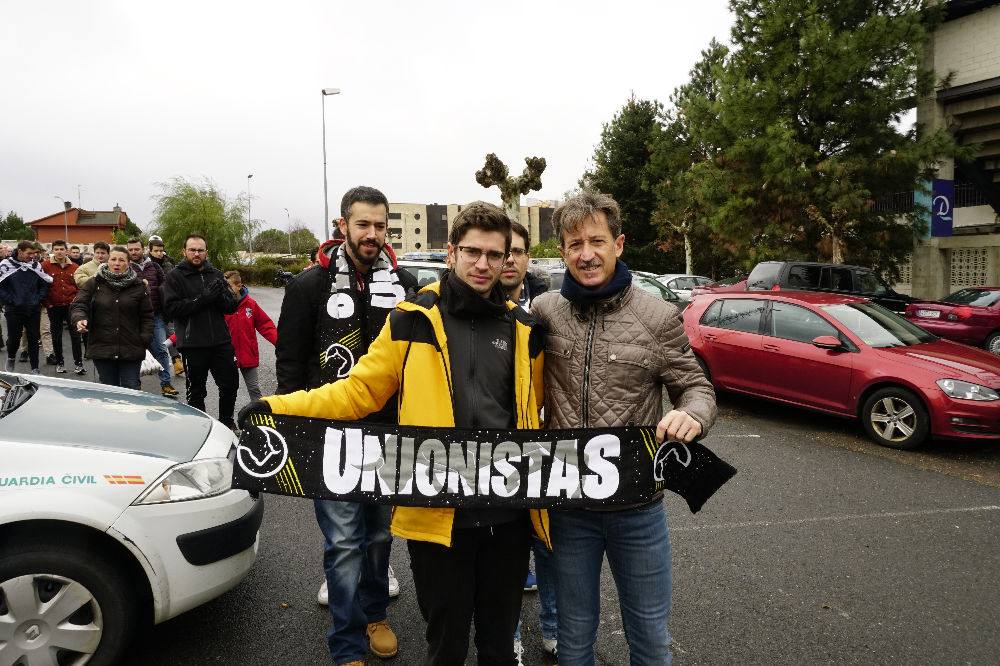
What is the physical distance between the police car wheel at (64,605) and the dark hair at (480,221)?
1.97m

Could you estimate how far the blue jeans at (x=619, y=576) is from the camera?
2.00 m

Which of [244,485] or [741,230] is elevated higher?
[741,230]

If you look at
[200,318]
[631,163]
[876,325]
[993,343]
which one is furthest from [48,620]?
[631,163]

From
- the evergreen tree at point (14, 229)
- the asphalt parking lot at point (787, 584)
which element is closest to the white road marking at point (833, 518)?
the asphalt parking lot at point (787, 584)

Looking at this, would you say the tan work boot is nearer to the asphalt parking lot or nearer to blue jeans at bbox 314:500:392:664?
the asphalt parking lot

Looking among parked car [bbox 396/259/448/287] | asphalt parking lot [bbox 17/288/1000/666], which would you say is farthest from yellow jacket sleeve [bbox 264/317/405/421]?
parked car [bbox 396/259/448/287]

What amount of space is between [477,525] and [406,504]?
11.1 inches

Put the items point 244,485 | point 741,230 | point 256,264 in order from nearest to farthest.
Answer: point 244,485 < point 741,230 < point 256,264

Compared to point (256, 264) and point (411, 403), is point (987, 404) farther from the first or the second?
point (256, 264)

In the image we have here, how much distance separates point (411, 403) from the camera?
206cm

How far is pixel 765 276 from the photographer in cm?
1290

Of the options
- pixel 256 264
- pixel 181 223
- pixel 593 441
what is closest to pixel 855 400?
pixel 593 441

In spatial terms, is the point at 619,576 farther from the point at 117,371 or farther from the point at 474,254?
the point at 117,371

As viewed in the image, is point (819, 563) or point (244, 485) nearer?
point (244, 485)
